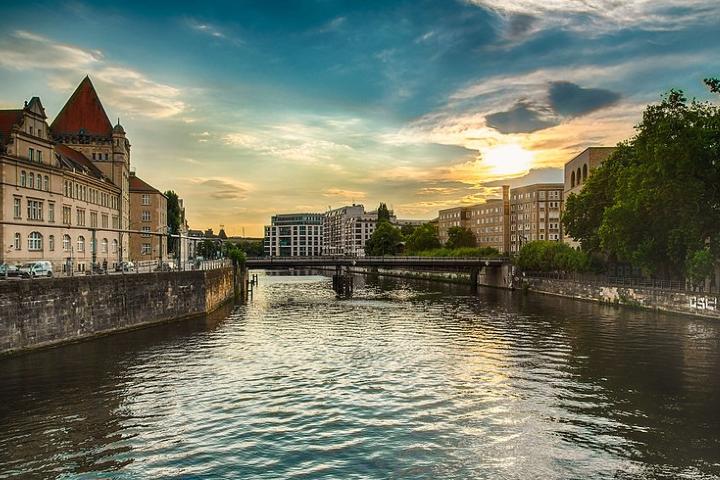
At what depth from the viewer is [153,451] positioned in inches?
705

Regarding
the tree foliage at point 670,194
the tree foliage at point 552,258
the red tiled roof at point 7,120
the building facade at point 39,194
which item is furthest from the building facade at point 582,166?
the red tiled roof at point 7,120

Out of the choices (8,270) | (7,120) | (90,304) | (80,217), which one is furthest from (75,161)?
(8,270)

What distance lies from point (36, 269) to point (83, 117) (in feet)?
178

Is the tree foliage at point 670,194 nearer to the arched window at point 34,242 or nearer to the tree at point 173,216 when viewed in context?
the arched window at point 34,242

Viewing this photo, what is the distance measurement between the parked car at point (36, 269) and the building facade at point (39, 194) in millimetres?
3680

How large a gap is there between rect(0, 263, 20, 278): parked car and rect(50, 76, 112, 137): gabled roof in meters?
53.1

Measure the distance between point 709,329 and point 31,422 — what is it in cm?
4497

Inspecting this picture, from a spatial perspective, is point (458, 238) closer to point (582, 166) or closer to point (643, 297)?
point (582, 166)

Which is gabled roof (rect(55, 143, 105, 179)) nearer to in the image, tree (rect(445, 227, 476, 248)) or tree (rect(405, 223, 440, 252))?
tree (rect(445, 227, 476, 248))

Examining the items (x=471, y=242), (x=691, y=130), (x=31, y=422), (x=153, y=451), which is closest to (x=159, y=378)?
(x=31, y=422)

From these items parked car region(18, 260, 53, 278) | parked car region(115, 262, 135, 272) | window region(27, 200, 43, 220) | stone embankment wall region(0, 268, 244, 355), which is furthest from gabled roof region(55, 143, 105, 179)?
parked car region(18, 260, 53, 278)

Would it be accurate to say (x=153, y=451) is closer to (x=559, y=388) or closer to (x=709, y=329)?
(x=559, y=388)

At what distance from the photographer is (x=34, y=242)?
54.4 m

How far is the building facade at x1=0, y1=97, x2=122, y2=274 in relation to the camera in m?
51.8
